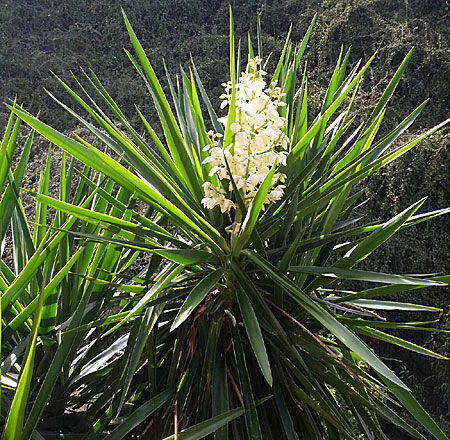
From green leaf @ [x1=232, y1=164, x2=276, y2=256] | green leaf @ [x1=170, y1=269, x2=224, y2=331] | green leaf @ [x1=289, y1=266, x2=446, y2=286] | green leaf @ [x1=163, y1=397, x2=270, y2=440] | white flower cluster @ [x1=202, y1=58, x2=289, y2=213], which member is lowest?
green leaf @ [x1=163, y1=397, x2=270, y2=440]

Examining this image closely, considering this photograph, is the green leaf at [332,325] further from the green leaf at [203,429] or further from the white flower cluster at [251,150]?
the green leaf at [203,429]

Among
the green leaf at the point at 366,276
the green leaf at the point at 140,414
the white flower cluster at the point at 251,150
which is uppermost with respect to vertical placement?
the white flower cluster at the point at 251,150

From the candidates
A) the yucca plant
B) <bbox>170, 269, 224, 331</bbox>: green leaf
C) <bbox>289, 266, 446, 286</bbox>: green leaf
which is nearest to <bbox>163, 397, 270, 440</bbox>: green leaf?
the yucca plant

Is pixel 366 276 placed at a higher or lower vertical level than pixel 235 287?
higher

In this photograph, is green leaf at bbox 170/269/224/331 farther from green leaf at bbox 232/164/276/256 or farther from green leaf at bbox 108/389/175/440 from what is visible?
green leaf at bbox 108/389/175/440

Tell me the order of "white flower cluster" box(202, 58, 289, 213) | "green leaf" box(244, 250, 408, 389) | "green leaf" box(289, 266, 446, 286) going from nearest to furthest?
"green leaf" box(244, 250, 408, 389)
"green leaf" box(289, 266, 446, 286)
"white flower cluster" box(202, 58, 289, 213)

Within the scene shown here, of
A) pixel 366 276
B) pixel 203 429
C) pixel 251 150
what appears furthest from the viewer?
pixel 251 150

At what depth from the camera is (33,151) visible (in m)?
5.16

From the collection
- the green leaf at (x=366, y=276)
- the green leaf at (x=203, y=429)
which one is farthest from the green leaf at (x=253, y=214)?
the green leaf at (x=203, y=429)

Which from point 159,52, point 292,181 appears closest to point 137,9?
point 159,52

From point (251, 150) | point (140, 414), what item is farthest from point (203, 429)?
point (251, 150)

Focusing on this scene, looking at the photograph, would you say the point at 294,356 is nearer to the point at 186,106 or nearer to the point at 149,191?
the point at 149,191

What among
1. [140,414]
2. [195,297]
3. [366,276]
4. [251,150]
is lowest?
[140,414]

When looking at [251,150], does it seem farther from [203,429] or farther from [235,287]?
[203,429]
